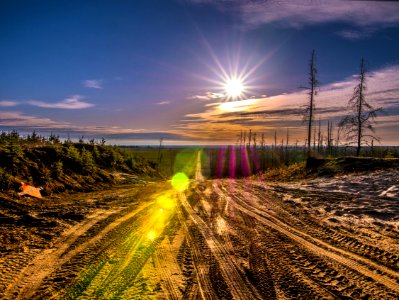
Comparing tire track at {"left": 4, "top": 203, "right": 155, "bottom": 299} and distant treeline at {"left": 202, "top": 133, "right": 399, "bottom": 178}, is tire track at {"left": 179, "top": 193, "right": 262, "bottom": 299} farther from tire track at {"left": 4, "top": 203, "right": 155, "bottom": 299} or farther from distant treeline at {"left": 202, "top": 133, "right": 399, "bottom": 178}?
distant treeline at {"left": 202, "top": 133, "right": 399, "bottom": 178}

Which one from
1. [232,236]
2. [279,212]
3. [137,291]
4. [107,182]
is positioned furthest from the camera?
[107,182]

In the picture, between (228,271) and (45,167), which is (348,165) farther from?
(45,167)

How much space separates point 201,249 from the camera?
7.30 meters

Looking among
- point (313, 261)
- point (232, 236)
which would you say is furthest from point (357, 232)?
point (232, 236)

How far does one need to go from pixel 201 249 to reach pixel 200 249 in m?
0.02

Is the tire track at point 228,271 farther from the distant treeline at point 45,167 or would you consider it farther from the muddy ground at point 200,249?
the distant treeline at point 45,167

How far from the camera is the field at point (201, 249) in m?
5.21

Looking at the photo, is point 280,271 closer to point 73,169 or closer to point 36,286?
point 36,286

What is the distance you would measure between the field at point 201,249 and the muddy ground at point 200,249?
0.02 metres

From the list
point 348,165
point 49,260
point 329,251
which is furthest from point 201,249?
point 348,165

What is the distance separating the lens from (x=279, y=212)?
11641 mm

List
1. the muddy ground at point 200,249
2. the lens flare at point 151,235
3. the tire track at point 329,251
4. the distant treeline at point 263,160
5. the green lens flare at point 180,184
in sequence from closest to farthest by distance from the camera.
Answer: the muddy ground at point 200,249 → the tire track at point 329,251 → the lens flare at point 151,235 → the green lens flare at point 180,184 → the distant treeline at point 263,160

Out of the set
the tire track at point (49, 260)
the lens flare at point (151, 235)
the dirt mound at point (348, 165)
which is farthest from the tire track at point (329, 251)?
the dirt mound at point (348, 165)

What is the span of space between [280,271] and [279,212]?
19.3 ft
